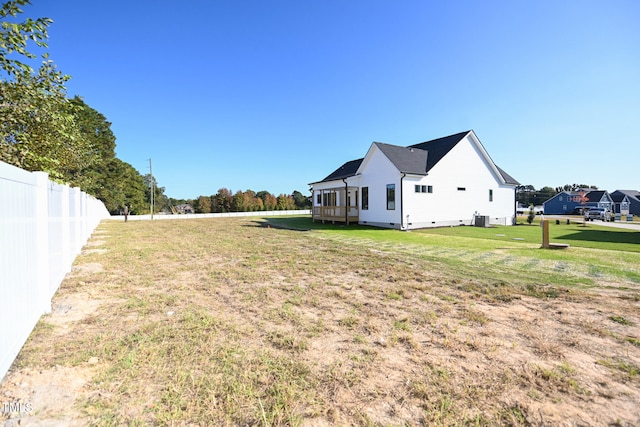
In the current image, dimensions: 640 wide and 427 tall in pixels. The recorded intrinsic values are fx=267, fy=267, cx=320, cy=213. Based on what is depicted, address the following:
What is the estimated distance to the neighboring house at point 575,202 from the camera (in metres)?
50.9

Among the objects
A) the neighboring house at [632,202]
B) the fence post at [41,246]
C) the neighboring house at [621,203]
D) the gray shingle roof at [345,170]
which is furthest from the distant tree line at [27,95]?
the neighboring house at [632,202]

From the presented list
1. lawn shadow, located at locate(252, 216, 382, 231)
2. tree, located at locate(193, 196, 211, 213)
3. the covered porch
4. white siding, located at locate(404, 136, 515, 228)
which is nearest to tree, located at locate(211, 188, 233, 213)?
tree, located at locate(193, 196, 211, 213)

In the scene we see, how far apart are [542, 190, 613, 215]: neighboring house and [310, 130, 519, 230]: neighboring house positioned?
39566mm

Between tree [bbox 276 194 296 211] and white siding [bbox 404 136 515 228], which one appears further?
tree [bbox 276 194 296 211]

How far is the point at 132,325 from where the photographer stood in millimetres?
3512

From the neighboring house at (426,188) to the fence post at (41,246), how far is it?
50.7 ft

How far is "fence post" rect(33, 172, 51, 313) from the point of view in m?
3.51

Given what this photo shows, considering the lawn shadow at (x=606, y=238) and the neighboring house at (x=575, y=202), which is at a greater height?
the neighboring house at (x=575, y=202)

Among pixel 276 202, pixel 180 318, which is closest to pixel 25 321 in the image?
pixel 180 318

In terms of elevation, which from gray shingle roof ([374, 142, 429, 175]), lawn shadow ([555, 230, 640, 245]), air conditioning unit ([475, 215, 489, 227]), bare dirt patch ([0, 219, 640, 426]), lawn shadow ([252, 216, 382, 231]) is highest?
gray shingle roof ([374, 142, 429, 175])

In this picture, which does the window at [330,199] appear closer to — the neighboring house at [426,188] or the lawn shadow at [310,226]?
the neighboring house at [426,188]

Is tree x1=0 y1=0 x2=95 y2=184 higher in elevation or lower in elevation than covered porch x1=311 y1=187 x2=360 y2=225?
higher

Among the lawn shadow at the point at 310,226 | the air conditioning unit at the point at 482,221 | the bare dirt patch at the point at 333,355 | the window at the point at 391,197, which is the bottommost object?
the bare dirt patch at the point at 333,355

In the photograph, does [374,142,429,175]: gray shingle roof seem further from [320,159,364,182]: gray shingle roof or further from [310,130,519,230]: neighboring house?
[320,159,364,182]: gray shingle roof
